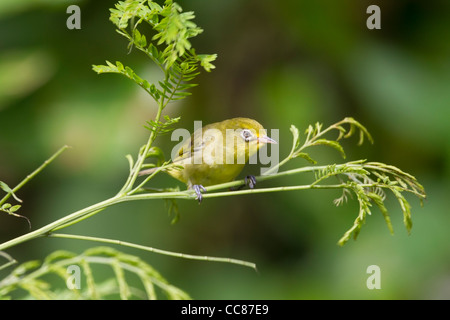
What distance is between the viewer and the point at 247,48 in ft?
11.5

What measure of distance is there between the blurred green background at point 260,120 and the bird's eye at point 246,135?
1405 mm

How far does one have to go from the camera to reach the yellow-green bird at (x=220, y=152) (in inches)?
67.7

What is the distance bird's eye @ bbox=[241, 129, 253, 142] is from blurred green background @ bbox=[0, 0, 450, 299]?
1.41 meters

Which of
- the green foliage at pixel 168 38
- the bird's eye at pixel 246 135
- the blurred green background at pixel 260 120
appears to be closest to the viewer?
the green foliage at pixel 168 38

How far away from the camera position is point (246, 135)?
1717mm

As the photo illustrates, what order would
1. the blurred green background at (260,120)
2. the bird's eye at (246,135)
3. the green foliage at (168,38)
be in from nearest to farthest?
the green foliage at (168,38) < the bird's eye at (246,135) < the blurred green background at (260,120)

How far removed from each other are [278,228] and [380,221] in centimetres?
61

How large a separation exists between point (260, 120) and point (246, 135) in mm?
1586

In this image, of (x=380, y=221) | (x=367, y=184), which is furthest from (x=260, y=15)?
(x=367, y=184)

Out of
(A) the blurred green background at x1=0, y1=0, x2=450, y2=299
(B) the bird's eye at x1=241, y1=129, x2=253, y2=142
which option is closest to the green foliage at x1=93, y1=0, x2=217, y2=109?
(B) the bird's eye at x1=241, y1=129, x2=253, y2=142

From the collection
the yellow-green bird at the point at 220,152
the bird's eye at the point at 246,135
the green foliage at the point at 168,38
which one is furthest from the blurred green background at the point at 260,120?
the green foliage at the point at 168,38

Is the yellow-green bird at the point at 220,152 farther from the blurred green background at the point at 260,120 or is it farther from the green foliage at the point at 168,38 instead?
the blurred green background at the point at 260,120

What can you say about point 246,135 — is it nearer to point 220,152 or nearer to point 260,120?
point 220,152

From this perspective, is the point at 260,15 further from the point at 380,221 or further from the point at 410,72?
the point at 380,221
